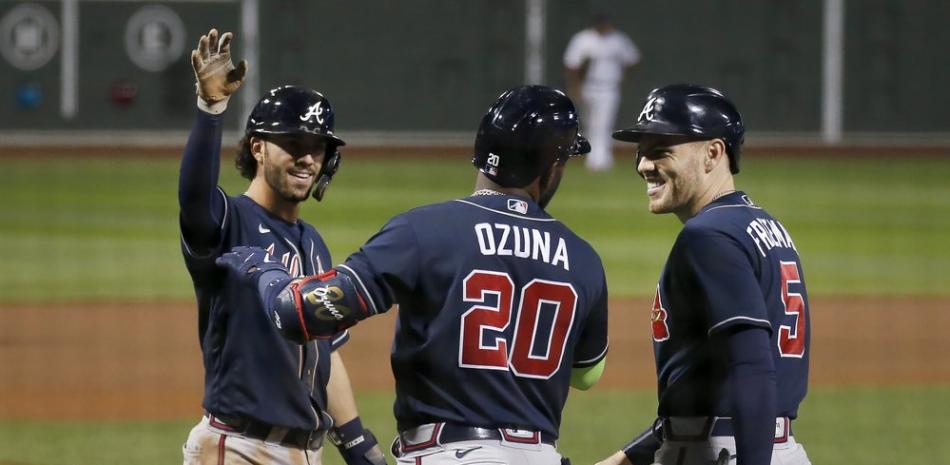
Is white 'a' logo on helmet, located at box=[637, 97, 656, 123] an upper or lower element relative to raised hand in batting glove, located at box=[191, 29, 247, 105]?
lower

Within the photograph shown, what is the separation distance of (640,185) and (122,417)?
14742 millimetres

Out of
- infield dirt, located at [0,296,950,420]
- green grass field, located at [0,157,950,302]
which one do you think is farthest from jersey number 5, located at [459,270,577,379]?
green grass field, located at [0,157,950,302]

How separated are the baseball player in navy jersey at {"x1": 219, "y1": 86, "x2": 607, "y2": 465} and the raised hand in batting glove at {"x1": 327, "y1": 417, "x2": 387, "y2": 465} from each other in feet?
2.93

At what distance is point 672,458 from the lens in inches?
138

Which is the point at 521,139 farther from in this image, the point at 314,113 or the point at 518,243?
the point at 314,113

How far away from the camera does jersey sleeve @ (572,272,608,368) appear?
3473 millimetres

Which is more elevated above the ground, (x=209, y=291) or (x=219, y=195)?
(x=219, y=195)

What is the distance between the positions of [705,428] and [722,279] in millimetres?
404

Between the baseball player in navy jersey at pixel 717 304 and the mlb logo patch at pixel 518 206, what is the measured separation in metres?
0.36

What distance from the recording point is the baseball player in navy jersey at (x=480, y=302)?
10.5ft

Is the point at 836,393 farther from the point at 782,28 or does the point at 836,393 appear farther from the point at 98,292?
the point at 782,28

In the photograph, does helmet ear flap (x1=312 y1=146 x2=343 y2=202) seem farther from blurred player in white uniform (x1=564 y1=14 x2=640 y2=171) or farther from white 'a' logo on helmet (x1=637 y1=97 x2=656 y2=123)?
blurred player in white uniform (x1=564 y1=14 x2=640 y2=171)

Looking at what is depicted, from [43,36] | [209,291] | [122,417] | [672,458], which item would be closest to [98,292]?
[122,417]

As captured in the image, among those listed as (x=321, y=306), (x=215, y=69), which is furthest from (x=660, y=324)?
(x=215, y=69)
